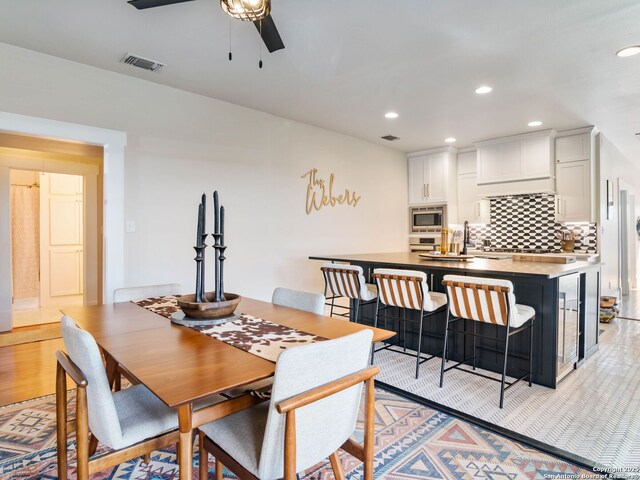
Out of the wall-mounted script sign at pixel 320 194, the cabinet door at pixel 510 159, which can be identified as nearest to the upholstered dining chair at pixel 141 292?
the wall-mounted script sign at pixel 320 194

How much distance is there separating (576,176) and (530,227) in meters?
0.93

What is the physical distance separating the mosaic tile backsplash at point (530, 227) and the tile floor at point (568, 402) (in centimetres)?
222

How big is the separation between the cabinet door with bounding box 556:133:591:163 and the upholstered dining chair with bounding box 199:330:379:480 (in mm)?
5215

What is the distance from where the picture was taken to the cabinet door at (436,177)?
20.5 ft

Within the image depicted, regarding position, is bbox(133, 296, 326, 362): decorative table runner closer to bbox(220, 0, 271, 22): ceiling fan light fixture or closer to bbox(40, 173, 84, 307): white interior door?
bbox(220, 0, 271, 22): ceiling fan light fixture

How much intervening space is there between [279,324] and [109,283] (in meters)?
2.39

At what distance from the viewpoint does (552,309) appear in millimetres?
2688

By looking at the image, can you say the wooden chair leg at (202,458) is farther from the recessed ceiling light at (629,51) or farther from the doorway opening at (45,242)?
the doorway opening at (45,242)

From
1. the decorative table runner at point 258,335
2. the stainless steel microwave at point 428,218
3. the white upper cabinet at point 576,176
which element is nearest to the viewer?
the decorative table runner at point 258,335

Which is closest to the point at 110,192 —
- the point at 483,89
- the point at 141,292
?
the point at 141,292

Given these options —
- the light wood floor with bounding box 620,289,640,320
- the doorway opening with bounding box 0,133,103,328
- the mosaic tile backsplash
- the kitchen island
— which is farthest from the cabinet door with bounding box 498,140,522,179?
the doorway opening with bounding box 0,133,103,328

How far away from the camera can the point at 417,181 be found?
6.59 m

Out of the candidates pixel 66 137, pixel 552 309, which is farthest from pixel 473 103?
pixel 66 137

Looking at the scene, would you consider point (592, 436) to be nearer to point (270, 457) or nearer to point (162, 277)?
point (270, 457)
